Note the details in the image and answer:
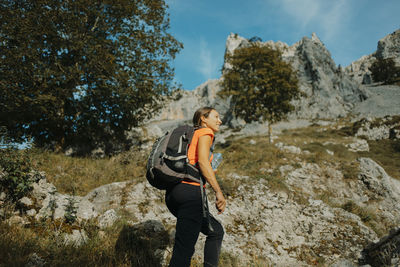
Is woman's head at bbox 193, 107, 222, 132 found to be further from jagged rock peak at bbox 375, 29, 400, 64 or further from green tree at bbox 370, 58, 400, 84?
jagged rock peak at bbox 375, 29, 400, 64

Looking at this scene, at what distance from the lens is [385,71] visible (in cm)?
6612

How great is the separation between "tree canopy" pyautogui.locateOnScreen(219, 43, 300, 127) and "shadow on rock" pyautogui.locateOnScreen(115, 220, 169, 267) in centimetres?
1387

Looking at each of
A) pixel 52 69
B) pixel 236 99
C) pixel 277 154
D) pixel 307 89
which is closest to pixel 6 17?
pixel 52 69

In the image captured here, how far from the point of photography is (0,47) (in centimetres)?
815

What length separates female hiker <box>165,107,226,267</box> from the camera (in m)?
2.15

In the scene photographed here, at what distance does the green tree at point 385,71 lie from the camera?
Result: 2504 inches

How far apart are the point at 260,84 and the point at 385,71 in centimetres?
7278

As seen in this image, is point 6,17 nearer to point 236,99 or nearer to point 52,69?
point 52,69

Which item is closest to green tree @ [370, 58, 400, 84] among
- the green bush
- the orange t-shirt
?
the orange t-shirt

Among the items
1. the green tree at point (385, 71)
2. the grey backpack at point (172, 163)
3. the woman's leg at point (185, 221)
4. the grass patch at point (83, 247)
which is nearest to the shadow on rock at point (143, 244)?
the grass patch at point (83, 247)

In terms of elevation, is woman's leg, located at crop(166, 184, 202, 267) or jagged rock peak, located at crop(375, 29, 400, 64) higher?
jagged rock peak, located at crop(375, 29, 400, 64)

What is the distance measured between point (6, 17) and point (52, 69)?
232 centimetres

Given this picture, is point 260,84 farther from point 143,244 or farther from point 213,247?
point 213,247

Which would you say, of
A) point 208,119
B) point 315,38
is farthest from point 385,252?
point 315,38
